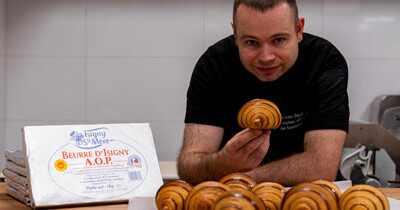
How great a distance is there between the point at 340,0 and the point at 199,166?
1379 mm

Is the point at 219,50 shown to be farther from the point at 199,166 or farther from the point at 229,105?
the point at 199,166

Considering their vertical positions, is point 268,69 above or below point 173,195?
above

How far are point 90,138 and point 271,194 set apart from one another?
18.1 inches

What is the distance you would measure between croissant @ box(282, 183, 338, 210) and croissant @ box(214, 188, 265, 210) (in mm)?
41

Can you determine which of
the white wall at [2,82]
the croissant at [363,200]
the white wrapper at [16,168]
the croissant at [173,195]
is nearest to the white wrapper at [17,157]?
the white wrapper at [16,168]

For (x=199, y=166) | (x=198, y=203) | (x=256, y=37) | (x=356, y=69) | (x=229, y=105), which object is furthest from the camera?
(x=356, y=69)

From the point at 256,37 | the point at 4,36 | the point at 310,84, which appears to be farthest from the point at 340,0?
the point at 4,36

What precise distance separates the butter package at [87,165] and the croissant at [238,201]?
388 mm

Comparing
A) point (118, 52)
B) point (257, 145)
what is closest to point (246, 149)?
point (257, 145)

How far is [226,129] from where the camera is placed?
1.51 metres

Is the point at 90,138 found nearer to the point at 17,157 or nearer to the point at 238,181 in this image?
the point at 17,157

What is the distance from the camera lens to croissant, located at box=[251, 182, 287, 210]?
27.4 inches

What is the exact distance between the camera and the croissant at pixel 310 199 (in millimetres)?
641

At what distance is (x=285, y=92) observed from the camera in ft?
4.65
